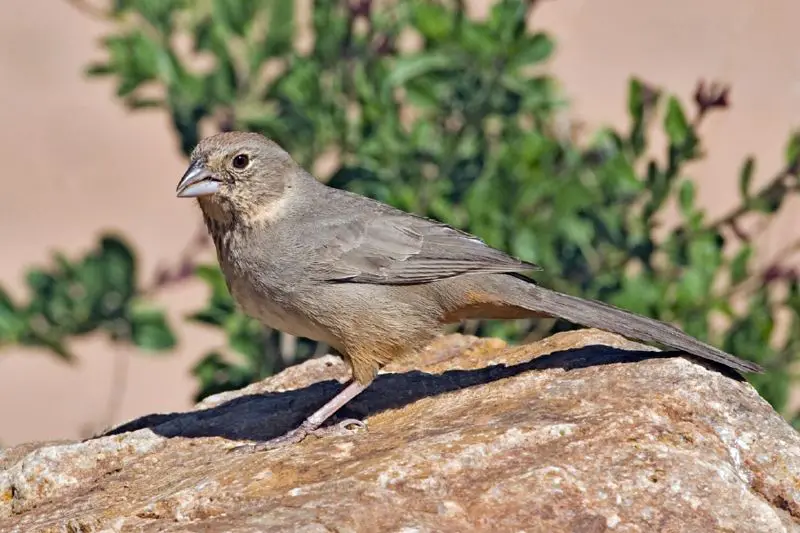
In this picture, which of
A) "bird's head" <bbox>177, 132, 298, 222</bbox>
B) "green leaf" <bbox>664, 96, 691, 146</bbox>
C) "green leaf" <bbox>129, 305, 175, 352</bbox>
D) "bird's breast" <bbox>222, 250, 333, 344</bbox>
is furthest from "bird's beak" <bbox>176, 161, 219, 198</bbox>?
"green leaf" <bbox>664, 96, 691, 146</bbox>

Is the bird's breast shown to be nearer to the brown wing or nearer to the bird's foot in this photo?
the brown wing

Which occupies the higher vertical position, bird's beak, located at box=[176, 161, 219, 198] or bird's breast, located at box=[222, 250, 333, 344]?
bird's beak, located at box=[176, 161, 219, 198]

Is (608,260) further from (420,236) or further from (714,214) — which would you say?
(714,214)

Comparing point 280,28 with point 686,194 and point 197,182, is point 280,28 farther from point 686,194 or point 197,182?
point 686,194

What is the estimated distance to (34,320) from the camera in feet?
21.9

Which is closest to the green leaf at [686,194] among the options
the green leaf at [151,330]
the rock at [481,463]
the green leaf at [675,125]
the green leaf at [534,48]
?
the green leaf at [675,125]

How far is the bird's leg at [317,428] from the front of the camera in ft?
15.8

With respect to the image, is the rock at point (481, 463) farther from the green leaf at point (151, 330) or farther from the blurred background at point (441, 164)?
the green leaf at point (151, 330)

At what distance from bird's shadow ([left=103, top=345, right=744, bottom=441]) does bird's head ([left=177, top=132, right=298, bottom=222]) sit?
0.80 m

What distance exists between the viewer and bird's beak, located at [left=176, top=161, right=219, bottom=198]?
209 inches

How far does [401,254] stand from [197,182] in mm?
897

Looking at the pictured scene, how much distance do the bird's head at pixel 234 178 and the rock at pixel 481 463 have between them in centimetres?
86

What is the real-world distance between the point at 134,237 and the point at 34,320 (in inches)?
183

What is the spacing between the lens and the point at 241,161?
5.50m
